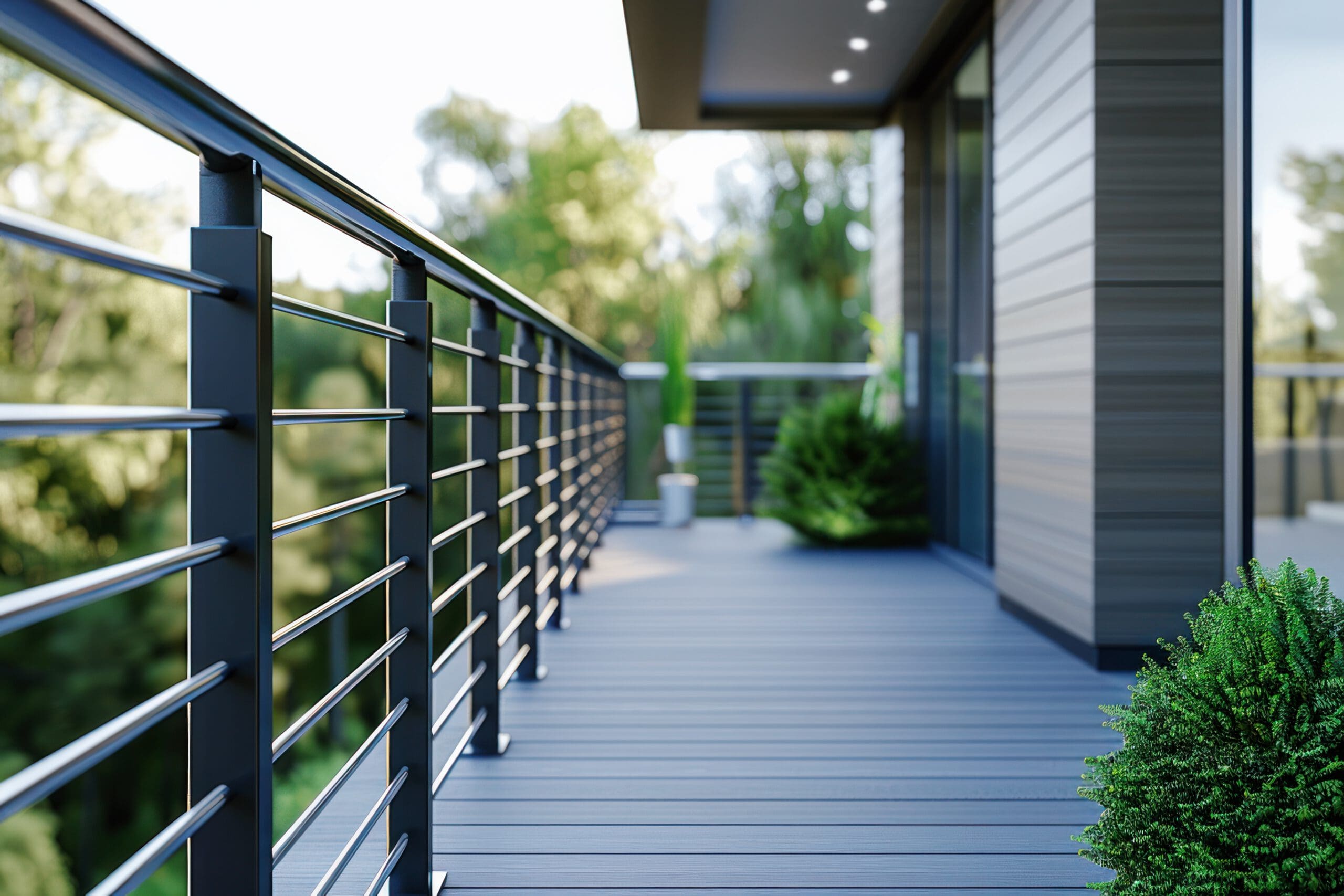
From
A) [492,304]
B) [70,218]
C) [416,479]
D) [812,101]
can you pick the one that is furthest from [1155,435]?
[70,218]

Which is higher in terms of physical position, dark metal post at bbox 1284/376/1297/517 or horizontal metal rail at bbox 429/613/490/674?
dark metal post at bbox 1284/376/1297/517

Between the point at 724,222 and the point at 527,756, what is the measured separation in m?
14.9

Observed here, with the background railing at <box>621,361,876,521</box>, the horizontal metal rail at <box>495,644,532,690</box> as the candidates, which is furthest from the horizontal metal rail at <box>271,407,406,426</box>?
the background railing at <box>621,361,876,521</box>

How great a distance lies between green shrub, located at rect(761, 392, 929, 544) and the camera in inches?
208

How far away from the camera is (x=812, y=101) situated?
5.91 meters

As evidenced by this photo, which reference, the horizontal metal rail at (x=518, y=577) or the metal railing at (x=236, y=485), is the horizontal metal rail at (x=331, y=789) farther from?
the horizontal metal rail at (x=518, y=577)

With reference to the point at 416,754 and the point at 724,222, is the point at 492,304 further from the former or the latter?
the point at 724,222

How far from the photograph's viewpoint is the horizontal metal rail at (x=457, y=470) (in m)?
1.63

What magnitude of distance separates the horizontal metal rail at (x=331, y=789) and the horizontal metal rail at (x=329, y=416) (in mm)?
413

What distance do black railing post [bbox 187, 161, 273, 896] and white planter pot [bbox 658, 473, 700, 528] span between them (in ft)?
18.4

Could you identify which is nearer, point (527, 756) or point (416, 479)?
point (416, 479)

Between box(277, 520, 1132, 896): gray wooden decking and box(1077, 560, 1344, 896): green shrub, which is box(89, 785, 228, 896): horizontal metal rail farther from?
box(1077, 560, 1344, 896): green shrub

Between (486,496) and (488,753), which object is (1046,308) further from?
(488,753)

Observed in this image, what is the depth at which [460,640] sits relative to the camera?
1881 mm
